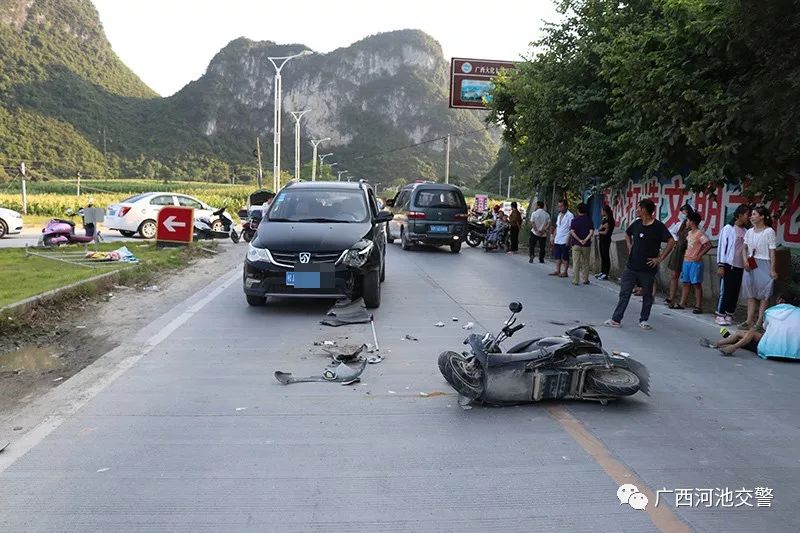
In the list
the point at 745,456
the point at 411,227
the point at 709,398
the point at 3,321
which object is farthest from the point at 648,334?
the point at 411,227

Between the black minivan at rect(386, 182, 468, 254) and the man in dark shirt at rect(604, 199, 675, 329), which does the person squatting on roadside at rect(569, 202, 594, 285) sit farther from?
the black minivan at rect(386, 182, 468, 254)

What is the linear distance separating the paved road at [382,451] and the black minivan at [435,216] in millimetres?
12905

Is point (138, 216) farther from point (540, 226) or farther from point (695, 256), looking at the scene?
point (695, 256)

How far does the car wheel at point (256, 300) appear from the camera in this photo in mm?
9493

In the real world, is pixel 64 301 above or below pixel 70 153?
below

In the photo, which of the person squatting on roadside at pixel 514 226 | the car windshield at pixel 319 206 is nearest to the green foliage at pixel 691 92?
the person squatting on roadside at pixel 514 226

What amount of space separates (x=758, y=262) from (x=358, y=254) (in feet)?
16.8

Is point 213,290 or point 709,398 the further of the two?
point 213,290

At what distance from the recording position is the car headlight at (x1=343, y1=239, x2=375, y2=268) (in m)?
9.00

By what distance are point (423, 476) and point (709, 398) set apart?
305 centimetres

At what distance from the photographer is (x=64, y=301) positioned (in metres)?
9.59

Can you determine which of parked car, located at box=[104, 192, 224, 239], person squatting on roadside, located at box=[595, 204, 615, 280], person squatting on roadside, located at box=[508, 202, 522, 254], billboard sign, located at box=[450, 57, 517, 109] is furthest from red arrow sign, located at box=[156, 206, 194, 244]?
billboard sign, located at box=[450, 57, 517, 109]

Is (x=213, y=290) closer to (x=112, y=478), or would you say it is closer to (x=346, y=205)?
(x=346, y=205)

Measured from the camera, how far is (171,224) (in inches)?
705
